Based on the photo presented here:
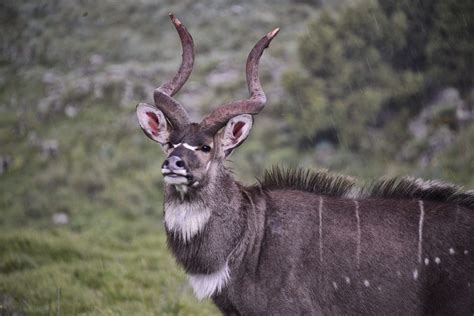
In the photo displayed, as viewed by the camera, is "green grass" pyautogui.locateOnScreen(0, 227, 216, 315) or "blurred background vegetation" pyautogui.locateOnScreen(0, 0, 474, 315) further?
"blurred background vegetation" pyautogui.locateOnScreen(0, 0, 474, 315)

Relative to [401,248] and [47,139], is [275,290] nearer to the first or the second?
[401,248]

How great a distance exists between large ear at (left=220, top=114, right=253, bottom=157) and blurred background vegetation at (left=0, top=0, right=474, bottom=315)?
2.73m

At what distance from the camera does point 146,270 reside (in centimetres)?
931

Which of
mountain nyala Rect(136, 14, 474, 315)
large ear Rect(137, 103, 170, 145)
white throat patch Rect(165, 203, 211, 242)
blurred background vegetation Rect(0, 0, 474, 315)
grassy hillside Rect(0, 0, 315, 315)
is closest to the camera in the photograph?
mountain nyala Rect(136, 14, 474, 315)

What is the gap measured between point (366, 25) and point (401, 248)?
1062 centimetres

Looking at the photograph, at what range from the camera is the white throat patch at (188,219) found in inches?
214

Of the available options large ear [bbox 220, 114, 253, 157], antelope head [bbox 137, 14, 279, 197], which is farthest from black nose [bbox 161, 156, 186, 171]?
large ear [bbox 220, 114, 253, 157]

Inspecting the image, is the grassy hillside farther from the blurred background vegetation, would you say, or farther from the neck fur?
the neck fur

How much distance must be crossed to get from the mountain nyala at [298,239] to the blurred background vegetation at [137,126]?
7.89 feet

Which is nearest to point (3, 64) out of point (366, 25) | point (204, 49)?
point (204, 49)

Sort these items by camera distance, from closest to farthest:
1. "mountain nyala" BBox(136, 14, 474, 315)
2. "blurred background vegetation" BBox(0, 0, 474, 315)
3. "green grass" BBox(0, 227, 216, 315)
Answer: "mountain nyala" BBox(136, 14, 474, 315), "green grass" BBox(0, 227, 216, 315), "blurred background vegetation" BBox(0, 0, 474, 315)

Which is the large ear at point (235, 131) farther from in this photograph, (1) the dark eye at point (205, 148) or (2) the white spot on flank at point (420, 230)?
(2) the white spot on flank at point (420, 230)

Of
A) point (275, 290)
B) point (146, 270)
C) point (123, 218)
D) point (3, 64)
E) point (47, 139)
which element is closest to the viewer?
point (275, 290)

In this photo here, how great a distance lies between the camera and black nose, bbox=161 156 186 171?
5.18 metres
